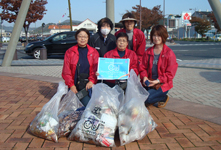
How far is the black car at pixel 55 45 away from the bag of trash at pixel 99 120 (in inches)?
462

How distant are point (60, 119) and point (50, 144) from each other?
40 cm

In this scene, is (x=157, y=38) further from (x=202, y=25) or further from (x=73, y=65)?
(x=202, y=25)

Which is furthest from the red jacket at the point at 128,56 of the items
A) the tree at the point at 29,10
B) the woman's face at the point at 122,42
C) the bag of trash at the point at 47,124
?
the tree at the point at 29,10

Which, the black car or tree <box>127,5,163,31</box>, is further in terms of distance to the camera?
tree <box>127,5,163,31</box>

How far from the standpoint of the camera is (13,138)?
3.12 m

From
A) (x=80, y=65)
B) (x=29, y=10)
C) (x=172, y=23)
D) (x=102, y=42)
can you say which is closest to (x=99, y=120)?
(x=80, y=65)

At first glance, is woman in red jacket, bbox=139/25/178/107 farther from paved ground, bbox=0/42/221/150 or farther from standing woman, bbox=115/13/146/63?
standing woman, bbox=115/13/146/63

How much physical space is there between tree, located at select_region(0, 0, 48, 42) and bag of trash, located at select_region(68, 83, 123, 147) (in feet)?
94.0

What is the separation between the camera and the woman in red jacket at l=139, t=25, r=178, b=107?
391 cm

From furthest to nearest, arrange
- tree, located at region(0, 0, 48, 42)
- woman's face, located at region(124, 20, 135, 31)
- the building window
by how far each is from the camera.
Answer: the building window → tree, located at region(0, 0, 48, 42) → woman's face, located at region(124, 20, 135, 31)

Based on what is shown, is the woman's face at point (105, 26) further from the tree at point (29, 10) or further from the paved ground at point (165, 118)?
the tree at point (29, 10)

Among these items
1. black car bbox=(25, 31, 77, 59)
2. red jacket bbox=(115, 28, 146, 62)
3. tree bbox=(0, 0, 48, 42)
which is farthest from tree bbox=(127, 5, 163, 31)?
red jacket bbox=(115, 28, 146, 62)

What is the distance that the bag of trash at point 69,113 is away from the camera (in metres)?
3.13

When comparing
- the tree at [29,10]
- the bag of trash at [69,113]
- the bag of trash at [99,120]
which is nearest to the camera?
the bag of trash at [99,120]
